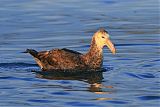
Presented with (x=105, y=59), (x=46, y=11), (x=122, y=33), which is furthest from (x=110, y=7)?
(x=105, y=59)

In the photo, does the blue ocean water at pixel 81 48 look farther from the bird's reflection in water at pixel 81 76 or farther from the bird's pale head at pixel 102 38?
the bird's pale head at pixel 102 38

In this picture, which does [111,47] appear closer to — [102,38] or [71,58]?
[102,38]

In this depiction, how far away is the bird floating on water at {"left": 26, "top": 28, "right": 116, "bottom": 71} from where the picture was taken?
54.4ft

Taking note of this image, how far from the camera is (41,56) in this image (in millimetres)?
16625

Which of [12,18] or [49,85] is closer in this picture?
[49,85]

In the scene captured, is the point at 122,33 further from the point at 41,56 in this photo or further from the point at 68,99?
the point at 68,99

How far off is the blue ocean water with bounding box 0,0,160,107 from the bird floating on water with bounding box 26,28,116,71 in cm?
25

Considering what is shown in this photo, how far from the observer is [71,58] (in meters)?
16.6

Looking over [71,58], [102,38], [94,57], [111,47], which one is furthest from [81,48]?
[111,47]

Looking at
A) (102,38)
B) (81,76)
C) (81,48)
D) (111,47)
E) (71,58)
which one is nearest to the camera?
(81,76)

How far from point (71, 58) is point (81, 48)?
2.05m

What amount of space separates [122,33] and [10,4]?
4803mm

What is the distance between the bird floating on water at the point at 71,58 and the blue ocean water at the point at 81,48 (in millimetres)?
247

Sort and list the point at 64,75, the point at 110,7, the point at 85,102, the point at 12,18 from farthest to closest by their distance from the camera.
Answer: the point at 110,7 < the point at 12,18 < the point at 64,75 < the point at 85,102
